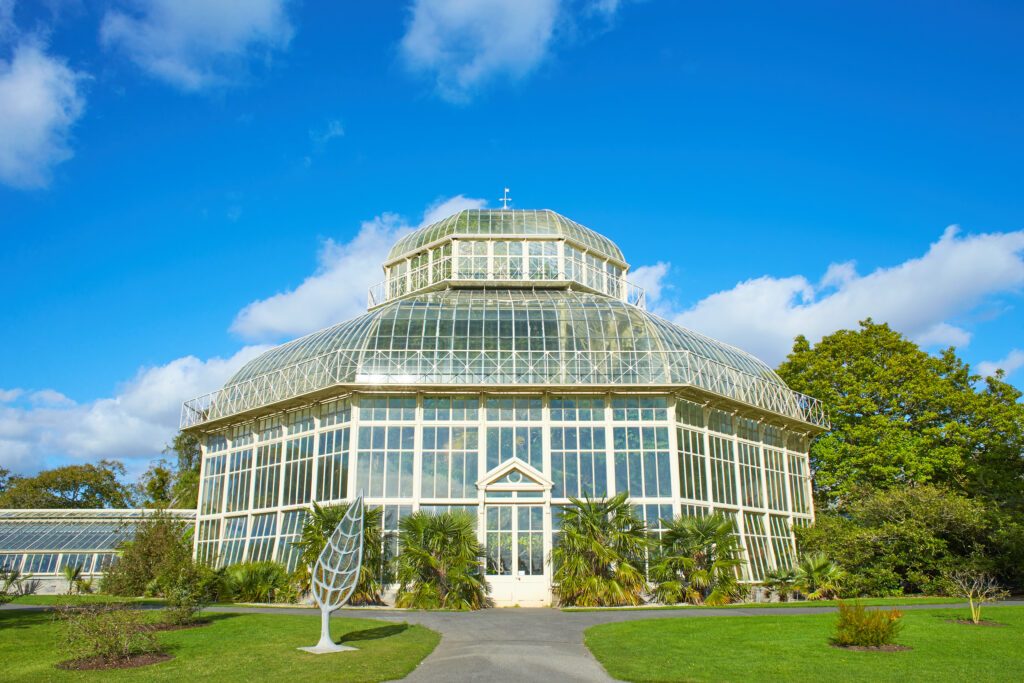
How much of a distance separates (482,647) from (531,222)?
26.2 meters

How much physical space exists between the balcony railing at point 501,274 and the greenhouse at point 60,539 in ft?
53.3

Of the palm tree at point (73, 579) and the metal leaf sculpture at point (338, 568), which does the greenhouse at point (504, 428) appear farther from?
the metal leaf sculpture at point (338, 568)

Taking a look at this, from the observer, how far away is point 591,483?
30.4 metres

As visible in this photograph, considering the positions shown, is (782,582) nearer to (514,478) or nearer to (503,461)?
(514,478)

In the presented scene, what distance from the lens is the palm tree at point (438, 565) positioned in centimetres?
2652

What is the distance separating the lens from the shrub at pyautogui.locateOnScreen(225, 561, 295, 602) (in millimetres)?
29688

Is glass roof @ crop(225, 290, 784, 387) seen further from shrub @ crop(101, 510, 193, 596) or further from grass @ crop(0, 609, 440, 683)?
grass @ crop(0, 609, 440, 683)

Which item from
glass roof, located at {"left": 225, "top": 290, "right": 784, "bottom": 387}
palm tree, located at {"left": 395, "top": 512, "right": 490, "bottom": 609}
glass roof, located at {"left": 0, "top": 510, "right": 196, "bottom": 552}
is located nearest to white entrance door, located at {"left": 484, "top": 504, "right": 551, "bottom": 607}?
palm tree, located at {"left": 395, "top": 512, "right": 490, "bottom": 609}

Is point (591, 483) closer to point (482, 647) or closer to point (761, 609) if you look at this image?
point (761, 609)

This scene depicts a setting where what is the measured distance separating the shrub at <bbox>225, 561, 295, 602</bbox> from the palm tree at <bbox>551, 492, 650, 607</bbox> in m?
10.4

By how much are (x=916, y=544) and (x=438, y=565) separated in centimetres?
1798

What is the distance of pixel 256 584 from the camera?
2988 centimetres

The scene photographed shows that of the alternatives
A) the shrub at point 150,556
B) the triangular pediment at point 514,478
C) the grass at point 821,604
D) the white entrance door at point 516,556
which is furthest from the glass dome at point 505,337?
the grass at point 821,604

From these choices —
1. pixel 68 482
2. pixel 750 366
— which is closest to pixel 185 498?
pixel 68 482
